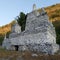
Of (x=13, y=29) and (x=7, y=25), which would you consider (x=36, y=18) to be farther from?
(x=7, y=25)

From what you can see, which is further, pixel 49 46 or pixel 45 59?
pixel 49 46

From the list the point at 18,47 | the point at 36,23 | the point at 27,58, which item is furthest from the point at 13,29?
the point at 27,58

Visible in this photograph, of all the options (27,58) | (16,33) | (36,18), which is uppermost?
(36,18)

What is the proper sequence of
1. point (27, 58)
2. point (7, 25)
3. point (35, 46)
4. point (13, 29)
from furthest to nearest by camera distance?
point (7, 25) → point (13, 29) → point (35, 46) → point (27, 58)

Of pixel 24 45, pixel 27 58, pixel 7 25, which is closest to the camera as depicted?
pixel 27 58

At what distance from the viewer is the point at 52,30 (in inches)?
1094

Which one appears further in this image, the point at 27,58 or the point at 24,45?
the point at 24,45

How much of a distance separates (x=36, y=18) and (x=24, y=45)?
469 centimetres

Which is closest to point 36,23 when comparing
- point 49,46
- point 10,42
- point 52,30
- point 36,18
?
point 36,18

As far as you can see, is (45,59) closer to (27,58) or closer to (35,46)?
(27,58)

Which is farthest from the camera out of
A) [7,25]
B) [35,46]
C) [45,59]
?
[7,25]

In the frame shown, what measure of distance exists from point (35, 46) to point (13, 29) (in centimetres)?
837

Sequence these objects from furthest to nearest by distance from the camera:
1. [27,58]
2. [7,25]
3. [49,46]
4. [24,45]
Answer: [7,25]
[24,45]
[49,46]
[27,58]

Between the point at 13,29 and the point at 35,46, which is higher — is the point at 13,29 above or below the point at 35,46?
above
